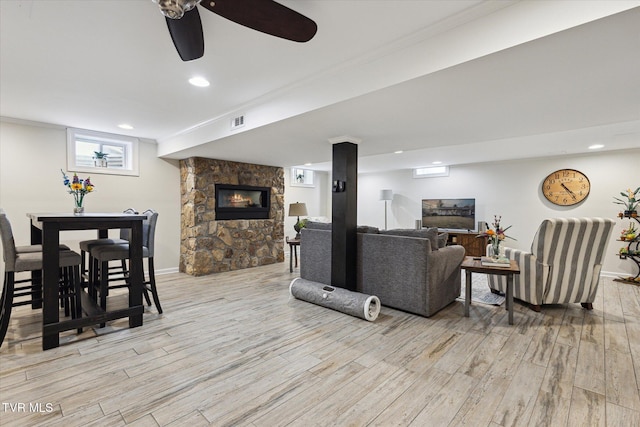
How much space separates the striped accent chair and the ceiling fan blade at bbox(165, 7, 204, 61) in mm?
3742

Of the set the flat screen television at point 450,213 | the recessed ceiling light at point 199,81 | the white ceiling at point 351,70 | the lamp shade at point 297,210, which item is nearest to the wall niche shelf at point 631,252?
the white ceiling at point 351,70

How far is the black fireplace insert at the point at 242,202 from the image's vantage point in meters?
5.51

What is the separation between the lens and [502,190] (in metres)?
6.29

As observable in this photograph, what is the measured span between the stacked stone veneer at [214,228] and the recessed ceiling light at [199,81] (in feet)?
8.49

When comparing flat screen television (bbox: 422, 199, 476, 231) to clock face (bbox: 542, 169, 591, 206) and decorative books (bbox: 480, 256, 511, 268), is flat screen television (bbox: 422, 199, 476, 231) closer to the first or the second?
clock face (bbox: 542, 169, 591, 206)

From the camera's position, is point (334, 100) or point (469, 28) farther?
point (334, 100)

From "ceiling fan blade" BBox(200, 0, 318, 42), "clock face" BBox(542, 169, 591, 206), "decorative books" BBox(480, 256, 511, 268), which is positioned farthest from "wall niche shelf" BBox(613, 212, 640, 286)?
"ceiling fan blade" BBox(200, 0, 318, 42)

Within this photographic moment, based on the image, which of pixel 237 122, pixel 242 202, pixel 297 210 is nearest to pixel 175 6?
pixel 237 122

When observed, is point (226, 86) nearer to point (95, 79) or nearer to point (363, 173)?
point (95, 79)

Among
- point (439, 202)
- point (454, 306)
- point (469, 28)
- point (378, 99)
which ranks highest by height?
point (469, 28)

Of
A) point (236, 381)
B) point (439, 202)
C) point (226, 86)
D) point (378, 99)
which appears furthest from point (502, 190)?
point (236, 381)

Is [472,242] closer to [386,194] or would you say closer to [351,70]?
[386,194]

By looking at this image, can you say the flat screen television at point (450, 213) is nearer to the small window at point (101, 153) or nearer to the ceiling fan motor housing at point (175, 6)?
the small window at point (101, 153)

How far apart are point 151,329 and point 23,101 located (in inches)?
112
